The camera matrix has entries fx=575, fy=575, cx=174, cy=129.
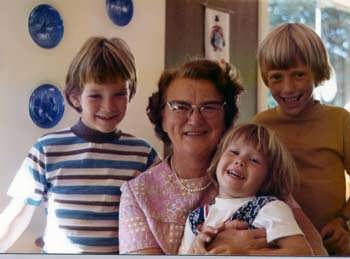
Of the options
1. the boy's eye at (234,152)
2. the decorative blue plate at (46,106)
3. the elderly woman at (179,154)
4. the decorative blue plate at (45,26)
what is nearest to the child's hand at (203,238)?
the elderly woman at (179,154)

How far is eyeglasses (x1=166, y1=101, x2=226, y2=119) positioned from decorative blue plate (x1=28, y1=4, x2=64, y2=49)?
280mm

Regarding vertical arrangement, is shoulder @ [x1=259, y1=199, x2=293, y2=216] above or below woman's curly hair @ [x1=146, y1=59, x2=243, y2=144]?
below

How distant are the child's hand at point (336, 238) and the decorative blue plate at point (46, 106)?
57 cm

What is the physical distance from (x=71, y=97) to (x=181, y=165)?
0.26 m

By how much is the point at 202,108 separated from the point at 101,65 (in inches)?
8.6

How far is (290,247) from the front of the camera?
1068mm

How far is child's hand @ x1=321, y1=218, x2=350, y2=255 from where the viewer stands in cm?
110

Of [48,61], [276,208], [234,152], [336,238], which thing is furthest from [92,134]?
[336,238]

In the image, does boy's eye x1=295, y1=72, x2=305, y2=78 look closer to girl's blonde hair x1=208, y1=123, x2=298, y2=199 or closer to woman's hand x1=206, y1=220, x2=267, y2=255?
girl's blonde hair x1=208, y1=123, x2=298, y2=199

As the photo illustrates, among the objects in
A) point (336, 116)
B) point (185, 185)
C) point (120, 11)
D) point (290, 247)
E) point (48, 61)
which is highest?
point (120, 11)

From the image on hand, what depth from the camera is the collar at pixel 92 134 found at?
114cm

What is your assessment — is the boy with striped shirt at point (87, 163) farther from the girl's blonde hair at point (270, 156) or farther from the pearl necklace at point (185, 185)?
the girl's blonde hair at point (270, 156)

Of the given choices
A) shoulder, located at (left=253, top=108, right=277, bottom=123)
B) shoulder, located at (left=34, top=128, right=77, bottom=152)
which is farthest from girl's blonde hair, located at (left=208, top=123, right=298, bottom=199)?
shoulder, located at (left=34, top=128, right=77, bottom=152)

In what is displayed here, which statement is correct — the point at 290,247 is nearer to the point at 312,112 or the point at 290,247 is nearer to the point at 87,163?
the point at 312,112
